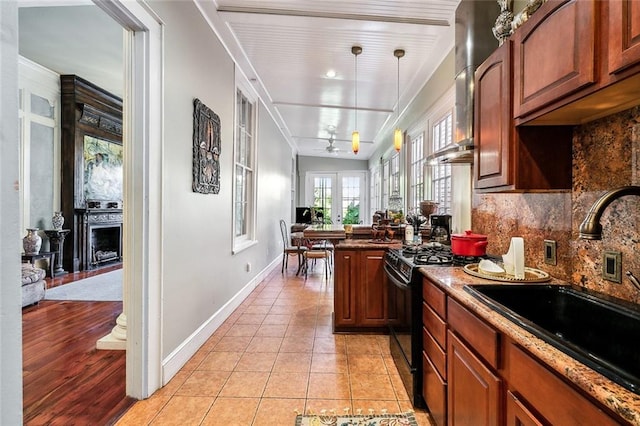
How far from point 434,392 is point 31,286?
4509mm

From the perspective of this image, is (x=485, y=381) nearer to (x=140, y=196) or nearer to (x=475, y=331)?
(x=475, y=331)

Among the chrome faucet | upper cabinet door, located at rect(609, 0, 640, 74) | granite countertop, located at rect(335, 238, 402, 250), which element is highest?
upper cabinet door, located at rect(609, 0, 640, 74)

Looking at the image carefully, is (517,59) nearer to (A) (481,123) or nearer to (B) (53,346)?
(A) (481,123)

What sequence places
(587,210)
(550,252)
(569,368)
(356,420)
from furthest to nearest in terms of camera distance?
(356,420)
(550,252)
(587,210)
(569,368)

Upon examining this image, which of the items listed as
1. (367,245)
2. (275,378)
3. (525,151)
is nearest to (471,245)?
(525,151)

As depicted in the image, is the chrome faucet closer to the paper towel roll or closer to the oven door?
the paper towel roll

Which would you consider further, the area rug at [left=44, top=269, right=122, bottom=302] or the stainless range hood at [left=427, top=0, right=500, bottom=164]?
the area rug at [left=44, top=269, right=122, bottom=302]

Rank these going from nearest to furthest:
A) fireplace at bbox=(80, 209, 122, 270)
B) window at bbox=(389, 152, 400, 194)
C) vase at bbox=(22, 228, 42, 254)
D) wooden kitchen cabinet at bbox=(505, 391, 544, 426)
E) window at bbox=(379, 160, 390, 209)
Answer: wooden kitchen cabinet at bbox=(505, 391, 544, 426)
vase at bbox=(22, 228, 42, 254)
fireplace at bbox=(80, 209, 122, 270)
window at bbox=(389, 152, 400, 194)
window at bbox=(379, 160, 390, 209)

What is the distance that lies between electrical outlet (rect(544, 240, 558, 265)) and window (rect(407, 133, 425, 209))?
8.73 feet

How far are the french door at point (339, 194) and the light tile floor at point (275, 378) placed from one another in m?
6.89

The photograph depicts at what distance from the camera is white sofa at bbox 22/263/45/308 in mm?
3484

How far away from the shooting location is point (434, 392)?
1629 mm

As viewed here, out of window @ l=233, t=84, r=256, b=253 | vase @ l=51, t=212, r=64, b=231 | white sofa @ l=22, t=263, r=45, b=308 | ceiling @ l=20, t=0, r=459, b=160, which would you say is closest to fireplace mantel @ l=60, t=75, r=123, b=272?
vase @ l=51, t=212, r=64, b=231

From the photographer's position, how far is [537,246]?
1720 mm
